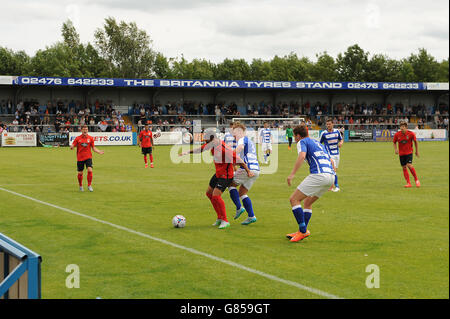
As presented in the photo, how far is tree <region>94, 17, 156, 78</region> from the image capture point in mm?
91625

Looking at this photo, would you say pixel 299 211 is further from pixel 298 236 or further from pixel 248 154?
pixel 248 154

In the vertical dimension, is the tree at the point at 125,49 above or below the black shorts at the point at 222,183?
above

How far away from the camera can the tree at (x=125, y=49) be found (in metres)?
91.6

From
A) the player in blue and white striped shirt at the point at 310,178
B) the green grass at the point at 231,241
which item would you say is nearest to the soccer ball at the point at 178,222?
the green grass at the point at 231,241

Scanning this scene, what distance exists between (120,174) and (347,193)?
32.4 feet

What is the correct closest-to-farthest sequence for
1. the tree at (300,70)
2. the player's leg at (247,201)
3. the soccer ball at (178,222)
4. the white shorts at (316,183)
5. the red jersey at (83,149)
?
the white shorts at (316,183)
the soccer ball at (178,222)
the player's leg at (247,201)
the red jersey at (83,149)
the tree at (300,70)

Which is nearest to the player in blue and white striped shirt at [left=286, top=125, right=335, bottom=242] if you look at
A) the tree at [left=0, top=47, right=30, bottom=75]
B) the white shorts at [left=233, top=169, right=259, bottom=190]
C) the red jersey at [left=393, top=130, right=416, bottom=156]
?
the white shorts at [left=233, top=169, right=259, bottom=190]

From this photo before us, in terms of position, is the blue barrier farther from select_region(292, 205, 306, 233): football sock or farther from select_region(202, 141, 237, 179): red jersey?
select_region(202, 141, 237, 179): red jersey

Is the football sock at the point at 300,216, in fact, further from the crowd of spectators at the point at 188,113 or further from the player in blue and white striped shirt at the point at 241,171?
the crowd of spectators at the point at 188,113

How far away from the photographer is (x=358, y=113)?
65.9m

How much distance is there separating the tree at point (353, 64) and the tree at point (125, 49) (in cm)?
4181

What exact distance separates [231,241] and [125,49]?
286 feet

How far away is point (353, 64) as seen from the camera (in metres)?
115
